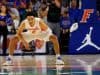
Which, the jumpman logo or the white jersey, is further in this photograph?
the jumpman logo

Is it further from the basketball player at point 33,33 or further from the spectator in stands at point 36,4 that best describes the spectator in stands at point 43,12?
the basketball player at point 33,33

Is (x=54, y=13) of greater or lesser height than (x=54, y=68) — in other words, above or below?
above

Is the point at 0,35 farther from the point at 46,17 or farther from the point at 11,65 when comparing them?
the point at 11,65

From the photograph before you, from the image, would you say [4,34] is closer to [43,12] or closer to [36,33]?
[43,12]

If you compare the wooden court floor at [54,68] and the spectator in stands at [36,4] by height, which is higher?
the spectator in stands at [36,4]

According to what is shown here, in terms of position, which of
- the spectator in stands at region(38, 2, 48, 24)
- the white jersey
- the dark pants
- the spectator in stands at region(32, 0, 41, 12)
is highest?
the spectator in stands at region(32, 0, 41, 12)

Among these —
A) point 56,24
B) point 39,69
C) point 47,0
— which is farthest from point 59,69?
point 47,0

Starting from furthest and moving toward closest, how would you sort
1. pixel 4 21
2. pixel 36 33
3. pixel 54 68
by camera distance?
pixel 4 21 < pixel 36 33 < pixel 54 68

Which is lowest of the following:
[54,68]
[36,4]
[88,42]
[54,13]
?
[54,68]

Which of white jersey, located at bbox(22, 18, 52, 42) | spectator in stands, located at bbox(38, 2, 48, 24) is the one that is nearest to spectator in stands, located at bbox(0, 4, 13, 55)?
spectator in stands, located at bbox(38, 2, 48, 24)

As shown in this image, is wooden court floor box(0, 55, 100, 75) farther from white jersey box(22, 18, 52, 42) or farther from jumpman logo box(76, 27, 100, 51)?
jumpman logo box(76, 27, 100, 51)

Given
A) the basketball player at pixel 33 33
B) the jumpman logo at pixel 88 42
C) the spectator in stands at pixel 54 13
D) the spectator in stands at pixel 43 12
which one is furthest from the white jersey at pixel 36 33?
the jumpman logo at pixel 88 42

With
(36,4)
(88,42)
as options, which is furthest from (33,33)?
(36,4)

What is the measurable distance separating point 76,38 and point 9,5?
9.83 feet
